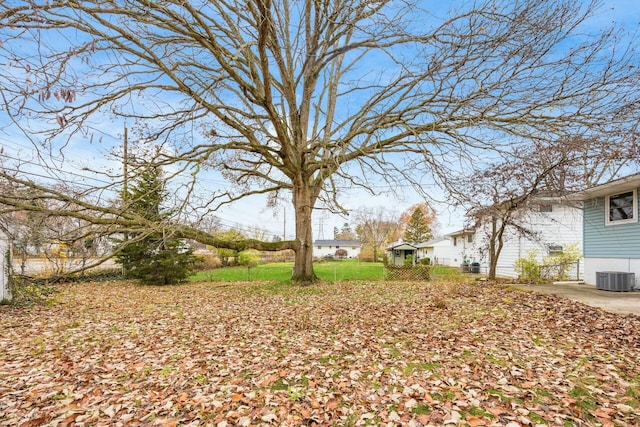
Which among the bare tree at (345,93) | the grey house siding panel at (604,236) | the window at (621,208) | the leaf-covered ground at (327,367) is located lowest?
the leaf-covered ground at (327,367)

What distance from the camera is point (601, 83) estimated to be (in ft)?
20.5

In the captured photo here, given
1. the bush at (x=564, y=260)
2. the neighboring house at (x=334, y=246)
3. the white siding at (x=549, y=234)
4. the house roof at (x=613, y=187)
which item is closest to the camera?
the house roof at (x=613, y=187)

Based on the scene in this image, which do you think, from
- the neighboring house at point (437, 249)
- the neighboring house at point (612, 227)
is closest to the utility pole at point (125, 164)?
the neighboring house at point (612, 227)

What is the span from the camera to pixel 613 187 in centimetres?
982

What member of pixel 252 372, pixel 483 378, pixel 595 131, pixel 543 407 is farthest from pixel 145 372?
pixel 595 131

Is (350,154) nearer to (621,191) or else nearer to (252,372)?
(252,372)

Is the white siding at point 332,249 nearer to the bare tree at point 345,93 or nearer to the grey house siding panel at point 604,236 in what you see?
the grey house siding panel at point 604,236

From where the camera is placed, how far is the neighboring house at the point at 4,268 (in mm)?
8180

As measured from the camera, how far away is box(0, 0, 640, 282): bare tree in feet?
19.3

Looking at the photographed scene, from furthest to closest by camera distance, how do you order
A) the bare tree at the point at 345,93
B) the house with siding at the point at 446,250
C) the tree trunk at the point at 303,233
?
the house with siding at the point at 446,250
the tree trunk at the point at 303,233
the bare tree at the point at 345,93

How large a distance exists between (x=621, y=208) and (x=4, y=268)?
1835cm

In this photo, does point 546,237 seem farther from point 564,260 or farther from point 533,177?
point 533,177

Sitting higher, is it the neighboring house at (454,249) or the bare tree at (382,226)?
the bare tree at (382,226)

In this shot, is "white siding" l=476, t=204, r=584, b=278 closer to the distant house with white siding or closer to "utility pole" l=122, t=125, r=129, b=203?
the distant house with white siding
